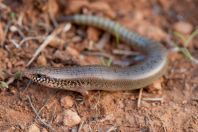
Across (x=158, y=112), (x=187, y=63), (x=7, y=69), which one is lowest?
(x=158, y=112)

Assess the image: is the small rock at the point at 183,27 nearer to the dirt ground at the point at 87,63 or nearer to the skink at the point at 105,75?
the dirt ground at the point at 87,63

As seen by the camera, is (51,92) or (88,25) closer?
(51,92)

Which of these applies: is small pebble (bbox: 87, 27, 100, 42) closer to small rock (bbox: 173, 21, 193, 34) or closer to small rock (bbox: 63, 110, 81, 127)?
small rock (bbox: 173, 21, 193, 34)

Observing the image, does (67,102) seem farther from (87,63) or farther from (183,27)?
(183,27)

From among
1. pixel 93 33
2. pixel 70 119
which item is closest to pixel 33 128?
pixel 70 119

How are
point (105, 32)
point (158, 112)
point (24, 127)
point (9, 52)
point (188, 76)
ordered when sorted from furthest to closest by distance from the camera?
1. point (105, 32)
2. point (188, 76)
3. point (9, 52)
4. point (158, 112)
5. point (24, 127)

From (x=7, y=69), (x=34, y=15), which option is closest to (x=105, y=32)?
(x=34, y=15)

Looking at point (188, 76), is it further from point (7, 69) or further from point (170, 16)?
point (7, 69)
